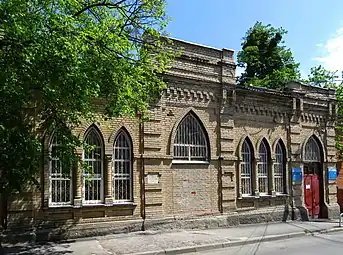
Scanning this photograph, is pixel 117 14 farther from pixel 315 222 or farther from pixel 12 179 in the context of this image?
pixel 315 222

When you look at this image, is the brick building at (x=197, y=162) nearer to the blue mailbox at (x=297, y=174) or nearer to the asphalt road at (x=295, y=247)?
the blue mailbox at (x=297, y=174)

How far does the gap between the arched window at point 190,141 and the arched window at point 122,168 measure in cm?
205

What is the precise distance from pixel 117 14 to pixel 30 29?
3.01 metres

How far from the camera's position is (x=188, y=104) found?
1752cm

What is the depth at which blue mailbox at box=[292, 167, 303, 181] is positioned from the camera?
851 inches

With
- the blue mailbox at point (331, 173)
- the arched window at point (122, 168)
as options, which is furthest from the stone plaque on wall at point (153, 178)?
the blue mailbox at point (331, 173)

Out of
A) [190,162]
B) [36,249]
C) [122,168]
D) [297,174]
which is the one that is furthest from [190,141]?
[36,249]

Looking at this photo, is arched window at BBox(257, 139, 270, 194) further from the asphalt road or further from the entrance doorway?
the asphalt road

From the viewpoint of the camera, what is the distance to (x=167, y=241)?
562 inches

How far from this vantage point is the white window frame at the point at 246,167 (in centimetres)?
1956

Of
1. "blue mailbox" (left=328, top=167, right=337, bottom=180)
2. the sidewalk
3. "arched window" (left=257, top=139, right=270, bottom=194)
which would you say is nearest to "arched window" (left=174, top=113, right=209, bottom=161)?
the sidewalk

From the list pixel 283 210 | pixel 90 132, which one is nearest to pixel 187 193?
pixel 90 132

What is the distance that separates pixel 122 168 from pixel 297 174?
9.66m

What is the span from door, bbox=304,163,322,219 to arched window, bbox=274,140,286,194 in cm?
175
